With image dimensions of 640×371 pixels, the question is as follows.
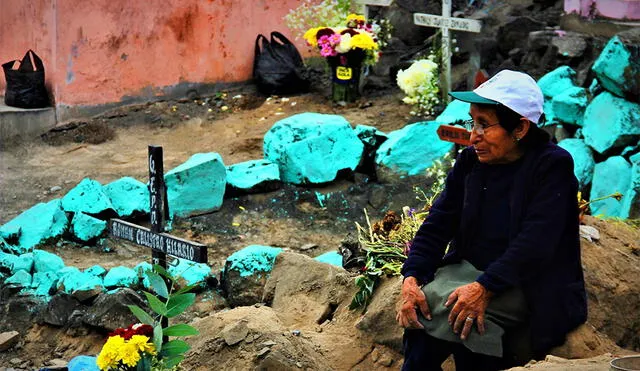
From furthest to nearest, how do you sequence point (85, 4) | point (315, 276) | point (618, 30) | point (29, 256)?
point (85, 4), point (618, 30), point (29, 256), point (315, 276)

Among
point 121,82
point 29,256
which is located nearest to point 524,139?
point 29,256

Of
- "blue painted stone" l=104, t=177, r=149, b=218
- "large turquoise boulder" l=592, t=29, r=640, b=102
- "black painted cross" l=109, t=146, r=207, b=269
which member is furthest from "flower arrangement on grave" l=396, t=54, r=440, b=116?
"black painted cross" l=109, t=146, r=207, b=269

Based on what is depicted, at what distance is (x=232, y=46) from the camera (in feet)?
41.3

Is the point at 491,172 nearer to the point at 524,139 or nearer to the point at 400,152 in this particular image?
the point at 524,139

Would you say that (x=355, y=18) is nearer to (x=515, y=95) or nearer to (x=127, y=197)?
(x=127, y=197)

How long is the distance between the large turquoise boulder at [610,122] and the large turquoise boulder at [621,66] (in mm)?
97

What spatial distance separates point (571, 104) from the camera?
8.79 metres

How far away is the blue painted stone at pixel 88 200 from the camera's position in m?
8.11

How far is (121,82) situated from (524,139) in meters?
8.74

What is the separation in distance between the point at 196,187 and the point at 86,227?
3.51ft

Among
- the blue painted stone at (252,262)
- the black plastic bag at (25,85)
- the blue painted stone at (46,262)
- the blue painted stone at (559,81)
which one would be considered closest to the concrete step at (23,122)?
the black plastic bag at (25,85)

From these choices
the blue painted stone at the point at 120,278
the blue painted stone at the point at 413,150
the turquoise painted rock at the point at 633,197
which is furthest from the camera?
the blue painted stone at the point at 413,150

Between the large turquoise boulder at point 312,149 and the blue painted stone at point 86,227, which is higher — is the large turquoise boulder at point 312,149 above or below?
above

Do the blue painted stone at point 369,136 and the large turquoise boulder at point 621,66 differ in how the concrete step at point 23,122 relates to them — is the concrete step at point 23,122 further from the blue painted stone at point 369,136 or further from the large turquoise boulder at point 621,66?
the large turquoise boulder at point 621,66
